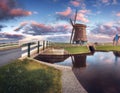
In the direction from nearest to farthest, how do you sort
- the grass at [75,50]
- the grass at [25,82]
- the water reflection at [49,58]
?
the grass at [25,82] → the water reflection at [49,58] → the grass at [75,50]

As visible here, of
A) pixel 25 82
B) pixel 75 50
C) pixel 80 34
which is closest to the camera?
pixel 25 82

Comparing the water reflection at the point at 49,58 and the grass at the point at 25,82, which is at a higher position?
the grass at the point at 25,82

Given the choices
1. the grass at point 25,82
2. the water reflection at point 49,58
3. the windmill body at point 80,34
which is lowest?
the water reflection at point 49,58

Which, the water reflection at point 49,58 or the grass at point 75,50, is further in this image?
the grass at point 75,50

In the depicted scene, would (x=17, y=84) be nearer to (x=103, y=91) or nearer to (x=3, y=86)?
(x=3, y=86)

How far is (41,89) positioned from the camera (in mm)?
9094

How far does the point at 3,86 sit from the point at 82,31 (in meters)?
52.5

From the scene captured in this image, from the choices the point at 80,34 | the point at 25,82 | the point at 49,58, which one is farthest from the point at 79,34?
the point at 25,82

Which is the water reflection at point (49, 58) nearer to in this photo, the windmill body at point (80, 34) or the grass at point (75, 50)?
the grass at point (75, 50)

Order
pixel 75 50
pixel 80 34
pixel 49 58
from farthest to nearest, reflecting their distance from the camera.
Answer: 1. pixel 80 34
2. pixel 75 50
3. pixel 49 58

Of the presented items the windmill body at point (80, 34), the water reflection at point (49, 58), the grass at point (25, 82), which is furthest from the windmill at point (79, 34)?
the grass at point (25, 82)

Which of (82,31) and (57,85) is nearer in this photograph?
(57,85)

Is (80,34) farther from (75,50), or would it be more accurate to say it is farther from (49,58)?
(49,58)

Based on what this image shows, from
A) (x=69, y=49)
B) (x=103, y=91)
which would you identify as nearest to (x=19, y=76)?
(x=103, y=91)
